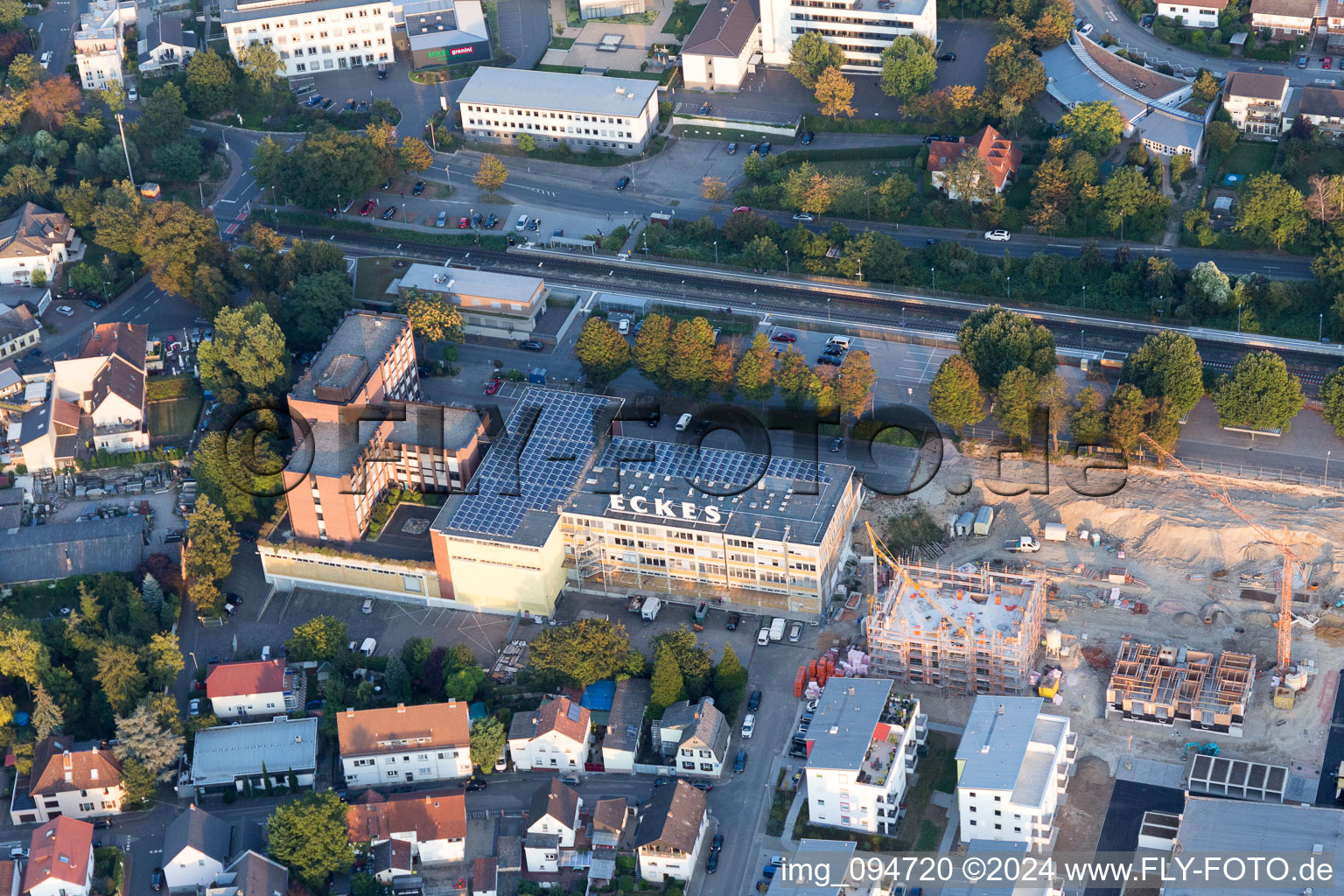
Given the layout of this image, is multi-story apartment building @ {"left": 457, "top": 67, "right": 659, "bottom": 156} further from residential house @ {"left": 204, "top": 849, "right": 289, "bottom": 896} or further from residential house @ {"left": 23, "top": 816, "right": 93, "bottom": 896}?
residential house @ {"left": 23, "top": 816, "right": 93, "bottom": 896}

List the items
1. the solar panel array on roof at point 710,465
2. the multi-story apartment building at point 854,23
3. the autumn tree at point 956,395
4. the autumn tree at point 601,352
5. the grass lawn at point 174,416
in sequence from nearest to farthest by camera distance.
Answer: the solar panel array on roof at point 710,465 < the autumn tree at point 956,395 < the autumn tree at point 601,352 < the grass lawn at point 174,416 < the multi-story apartment building at point 854,23

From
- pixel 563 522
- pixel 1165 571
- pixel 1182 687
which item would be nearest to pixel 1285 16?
pixel 1165 571

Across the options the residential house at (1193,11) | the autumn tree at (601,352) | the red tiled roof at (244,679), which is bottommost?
the red tiled roof at (244,679)

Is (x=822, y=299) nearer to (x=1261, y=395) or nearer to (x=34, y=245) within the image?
(x=1261, y=395)

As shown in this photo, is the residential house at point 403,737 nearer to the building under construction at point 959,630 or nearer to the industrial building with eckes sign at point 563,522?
the industrial building with eckes sign at point 563,522

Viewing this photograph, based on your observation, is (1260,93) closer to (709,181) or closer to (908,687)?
(709,181)

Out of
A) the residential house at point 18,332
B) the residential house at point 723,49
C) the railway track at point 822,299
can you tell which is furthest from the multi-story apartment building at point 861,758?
the residential house at point 723,49

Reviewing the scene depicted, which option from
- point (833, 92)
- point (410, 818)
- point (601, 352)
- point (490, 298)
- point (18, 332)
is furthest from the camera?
point (833, 92)

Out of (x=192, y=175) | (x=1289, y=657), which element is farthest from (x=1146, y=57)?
(x=192, y=175)
